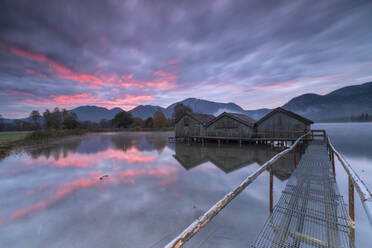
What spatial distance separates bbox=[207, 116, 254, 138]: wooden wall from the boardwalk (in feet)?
57.4

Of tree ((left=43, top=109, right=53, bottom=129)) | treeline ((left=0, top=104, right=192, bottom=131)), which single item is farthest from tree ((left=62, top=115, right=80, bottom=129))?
tree ((left=43, top=109, right=53, bottom=129))

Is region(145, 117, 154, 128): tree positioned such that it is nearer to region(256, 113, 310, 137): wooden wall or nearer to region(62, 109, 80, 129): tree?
region(62, 109, 80, 129): tree

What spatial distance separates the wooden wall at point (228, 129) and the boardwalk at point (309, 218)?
17506 millimetres

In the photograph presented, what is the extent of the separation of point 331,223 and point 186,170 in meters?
9.47

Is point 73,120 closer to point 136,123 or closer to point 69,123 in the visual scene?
point 69,123

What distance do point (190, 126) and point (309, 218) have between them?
25.3 m

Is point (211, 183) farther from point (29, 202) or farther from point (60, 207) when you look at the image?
point (29, 202)

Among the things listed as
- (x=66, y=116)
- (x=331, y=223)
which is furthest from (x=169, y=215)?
(x=66, y=116)

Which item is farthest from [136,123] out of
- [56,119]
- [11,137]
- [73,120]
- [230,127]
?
[230,127]

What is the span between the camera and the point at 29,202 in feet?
24.9

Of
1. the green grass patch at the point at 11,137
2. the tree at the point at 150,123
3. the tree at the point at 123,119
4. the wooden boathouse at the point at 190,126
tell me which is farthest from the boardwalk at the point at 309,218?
the tree at the point at 123,119

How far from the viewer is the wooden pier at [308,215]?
7.86 ft

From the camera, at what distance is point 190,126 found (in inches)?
1139

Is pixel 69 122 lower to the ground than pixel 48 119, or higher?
lower
